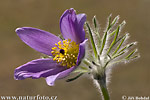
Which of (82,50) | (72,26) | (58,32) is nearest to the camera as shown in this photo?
(82,50)

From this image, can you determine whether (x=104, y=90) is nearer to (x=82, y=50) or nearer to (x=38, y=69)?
(x=82, y=50)

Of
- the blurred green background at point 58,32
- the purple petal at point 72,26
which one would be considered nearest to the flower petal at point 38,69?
the purple petal at point 72,26

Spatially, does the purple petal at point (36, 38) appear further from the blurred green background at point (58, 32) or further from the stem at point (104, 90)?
the blurred green background at point (58, 32)

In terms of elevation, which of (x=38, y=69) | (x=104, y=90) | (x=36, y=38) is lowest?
(x=104, y=90)

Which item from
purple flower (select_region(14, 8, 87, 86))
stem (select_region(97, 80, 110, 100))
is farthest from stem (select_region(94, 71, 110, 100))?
purple flower (select_region(14, 8, 87, 86))

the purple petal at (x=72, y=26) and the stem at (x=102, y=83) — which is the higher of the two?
the purple petal at (x=72, y=26)

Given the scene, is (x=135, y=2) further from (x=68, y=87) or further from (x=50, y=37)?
(x=50, y=37)

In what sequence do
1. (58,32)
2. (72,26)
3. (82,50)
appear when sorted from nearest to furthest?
1. (82,50)
2. (72,26)
3. (58,32)

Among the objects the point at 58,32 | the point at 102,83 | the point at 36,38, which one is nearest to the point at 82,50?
the point at 102,83
